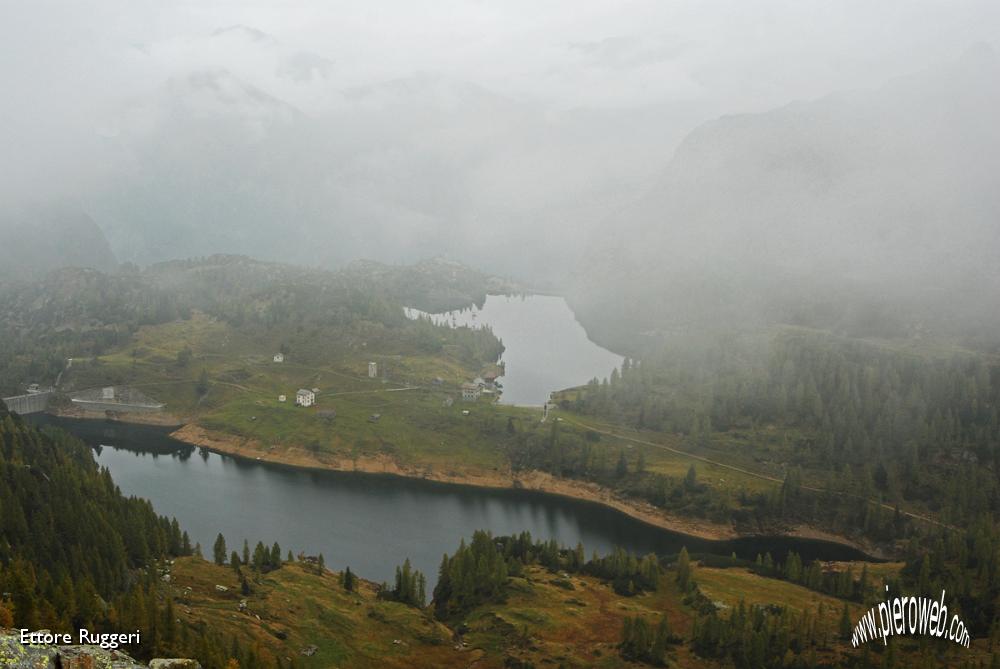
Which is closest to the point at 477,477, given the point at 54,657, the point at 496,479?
the point at 496,479

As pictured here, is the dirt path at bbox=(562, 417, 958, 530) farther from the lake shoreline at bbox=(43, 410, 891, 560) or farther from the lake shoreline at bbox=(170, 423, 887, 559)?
the lake shoreline at bbox=(170, 423, 887, 559)

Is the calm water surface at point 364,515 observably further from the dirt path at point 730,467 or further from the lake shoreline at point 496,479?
the dirt path at point 730,467

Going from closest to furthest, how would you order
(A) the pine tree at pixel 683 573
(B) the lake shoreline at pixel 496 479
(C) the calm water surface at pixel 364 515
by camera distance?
(A) the pine tree at pixel 683 573 < (C) the calm water surface at pixel 364 515 < (B) the lake shoreline at pixel 496 479

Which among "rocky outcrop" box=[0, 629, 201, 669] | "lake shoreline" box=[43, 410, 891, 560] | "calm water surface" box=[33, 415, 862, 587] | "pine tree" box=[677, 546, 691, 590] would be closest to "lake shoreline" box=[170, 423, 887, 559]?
"lake shoreline" box=[43, 410, 891, 560]

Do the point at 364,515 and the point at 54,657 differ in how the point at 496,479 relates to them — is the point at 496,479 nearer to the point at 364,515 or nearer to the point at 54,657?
the point at 364,515

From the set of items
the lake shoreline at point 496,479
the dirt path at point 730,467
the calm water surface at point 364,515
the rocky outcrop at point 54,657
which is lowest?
the calm water surface at point 364,515

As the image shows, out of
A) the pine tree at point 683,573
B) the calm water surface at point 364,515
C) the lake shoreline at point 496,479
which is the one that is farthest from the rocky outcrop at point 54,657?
the lake shoreline at point 496,479
